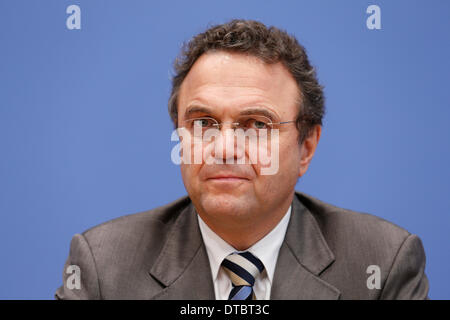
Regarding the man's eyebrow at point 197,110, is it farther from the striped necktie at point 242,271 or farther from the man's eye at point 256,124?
the striped necktie at point 242,271

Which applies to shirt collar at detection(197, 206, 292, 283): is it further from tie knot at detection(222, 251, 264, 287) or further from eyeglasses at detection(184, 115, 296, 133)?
eyeglasses at detection(184, 115, 296, 133)

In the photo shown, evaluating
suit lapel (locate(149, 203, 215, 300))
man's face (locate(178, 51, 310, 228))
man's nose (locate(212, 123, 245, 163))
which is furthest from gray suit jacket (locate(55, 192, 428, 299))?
man's nose (locate(212, 123, 245, 163))

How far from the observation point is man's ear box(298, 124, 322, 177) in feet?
7.76

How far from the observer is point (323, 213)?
2424mm

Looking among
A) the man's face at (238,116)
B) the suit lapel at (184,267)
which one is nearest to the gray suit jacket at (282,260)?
the suit lapel at (184,267)

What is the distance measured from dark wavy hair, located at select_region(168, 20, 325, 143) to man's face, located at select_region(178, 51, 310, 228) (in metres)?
0.04

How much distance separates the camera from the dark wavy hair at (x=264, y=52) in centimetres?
217

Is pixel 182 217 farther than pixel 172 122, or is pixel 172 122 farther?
pixel 172 122

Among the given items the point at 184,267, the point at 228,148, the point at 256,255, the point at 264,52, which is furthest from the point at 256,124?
the point at 184,267

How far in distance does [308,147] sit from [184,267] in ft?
2.73
